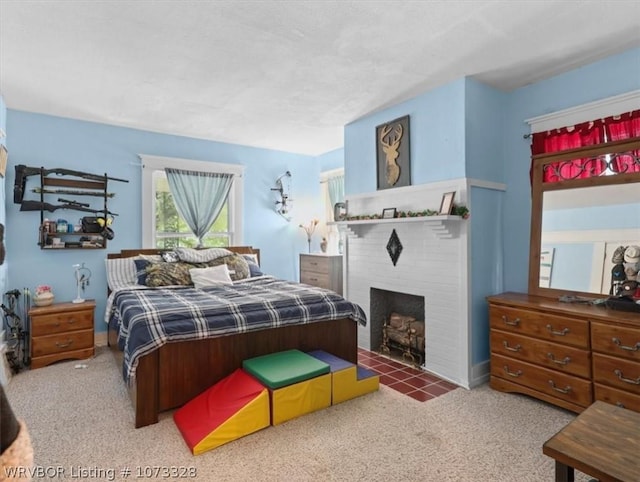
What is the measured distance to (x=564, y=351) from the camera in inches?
98.1

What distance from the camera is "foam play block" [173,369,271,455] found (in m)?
2.15

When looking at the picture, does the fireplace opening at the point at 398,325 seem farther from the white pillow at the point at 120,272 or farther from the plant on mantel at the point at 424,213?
the white pillow at the point at 120,272

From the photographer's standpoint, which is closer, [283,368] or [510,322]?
[283,368]

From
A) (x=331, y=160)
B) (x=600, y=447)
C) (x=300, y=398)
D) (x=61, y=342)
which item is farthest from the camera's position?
(x=331, y=160)

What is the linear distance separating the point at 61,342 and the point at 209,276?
1482 mm

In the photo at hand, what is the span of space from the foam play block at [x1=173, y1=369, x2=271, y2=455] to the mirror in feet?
7.74

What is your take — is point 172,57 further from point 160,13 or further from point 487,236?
point 487,236

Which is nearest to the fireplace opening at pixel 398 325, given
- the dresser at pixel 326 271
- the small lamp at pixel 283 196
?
the dresser at pixel 326 271

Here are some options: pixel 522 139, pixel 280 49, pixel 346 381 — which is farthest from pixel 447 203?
pixel 280 49

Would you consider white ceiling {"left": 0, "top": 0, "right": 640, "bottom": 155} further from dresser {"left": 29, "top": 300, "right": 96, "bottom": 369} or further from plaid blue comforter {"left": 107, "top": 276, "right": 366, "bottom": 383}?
dresser {"left": 29, "top": 300, "right": 96, "bottom": 369}

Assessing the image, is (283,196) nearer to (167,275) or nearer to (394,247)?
(167,275)

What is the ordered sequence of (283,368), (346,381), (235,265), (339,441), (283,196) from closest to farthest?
1. (339,441)
2. (283,368)
3. (346,381)
4. (235,265)
5. (283,196)

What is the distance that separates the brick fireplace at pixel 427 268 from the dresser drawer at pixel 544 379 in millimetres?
264

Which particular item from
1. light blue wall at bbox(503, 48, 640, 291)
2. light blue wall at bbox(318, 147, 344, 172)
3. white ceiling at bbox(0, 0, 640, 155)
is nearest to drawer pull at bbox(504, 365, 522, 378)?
light blue wall at bbox(503, 48, 640, 291)
